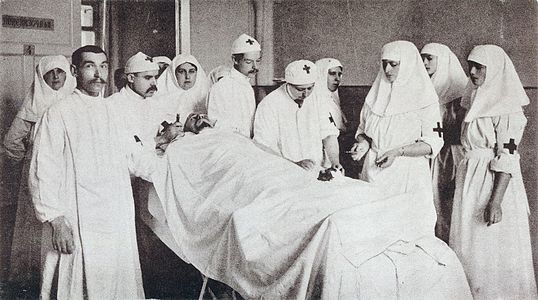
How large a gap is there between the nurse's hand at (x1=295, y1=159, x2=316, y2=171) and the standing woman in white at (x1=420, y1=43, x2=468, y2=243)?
48 cm

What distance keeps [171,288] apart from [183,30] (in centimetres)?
110

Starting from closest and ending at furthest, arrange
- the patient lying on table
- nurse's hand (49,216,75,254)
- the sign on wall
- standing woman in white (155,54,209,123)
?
the patient lying on table → nurse's hand (49,216,75,254) → the sign on wall → standing woman in white (155,54,209,123)

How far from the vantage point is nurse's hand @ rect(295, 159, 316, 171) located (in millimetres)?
2592

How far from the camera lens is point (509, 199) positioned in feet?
8.12

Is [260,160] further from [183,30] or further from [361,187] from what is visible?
[183,30]

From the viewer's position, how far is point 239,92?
279cm

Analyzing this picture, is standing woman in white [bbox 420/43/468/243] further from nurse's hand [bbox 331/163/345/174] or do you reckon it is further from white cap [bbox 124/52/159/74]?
white cap [bbox 124/52/159/74]

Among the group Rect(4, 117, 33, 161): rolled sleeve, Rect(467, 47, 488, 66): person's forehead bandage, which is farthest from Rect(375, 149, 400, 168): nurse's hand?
Rect(4, 117, 33, 161): rolled sleeve

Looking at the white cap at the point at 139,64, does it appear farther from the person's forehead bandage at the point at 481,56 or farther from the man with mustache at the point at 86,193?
the person's forehead bandage at the point at 481,56

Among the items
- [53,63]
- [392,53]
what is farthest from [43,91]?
[392,53]

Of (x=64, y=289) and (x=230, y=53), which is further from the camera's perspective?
(x=230, y=53)

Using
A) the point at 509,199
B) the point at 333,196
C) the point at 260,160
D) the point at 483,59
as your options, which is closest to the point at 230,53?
the point at 260,160

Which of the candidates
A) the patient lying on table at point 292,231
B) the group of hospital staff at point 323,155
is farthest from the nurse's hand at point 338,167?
the patient lying on table at point 292,231

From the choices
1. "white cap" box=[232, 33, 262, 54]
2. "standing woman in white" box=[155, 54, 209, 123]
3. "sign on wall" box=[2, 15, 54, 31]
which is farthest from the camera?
"standing woman in white" box=[155, 54, 209, 123]
